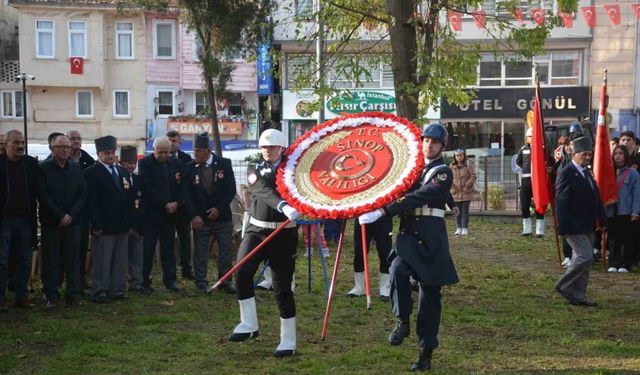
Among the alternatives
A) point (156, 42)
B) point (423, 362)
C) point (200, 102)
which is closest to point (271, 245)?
point (423, 362)

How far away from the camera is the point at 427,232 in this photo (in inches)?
294

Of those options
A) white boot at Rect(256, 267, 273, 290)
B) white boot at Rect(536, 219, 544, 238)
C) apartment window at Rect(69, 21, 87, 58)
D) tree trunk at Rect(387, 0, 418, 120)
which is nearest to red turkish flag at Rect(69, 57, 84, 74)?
apartment window at Rect(69, 21, 87, 58)

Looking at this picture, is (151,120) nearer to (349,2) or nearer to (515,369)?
(349,2)

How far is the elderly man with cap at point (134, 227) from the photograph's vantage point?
37.0 feet

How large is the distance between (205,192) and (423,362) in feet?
15.9

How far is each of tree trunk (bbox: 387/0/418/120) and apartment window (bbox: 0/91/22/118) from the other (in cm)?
3227

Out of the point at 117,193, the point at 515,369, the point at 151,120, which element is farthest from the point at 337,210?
the point at 151,120

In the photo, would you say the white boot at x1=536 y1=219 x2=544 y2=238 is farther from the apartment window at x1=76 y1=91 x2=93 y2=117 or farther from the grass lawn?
the apartment window at x1=76 y1=91 x2=93 y2=117

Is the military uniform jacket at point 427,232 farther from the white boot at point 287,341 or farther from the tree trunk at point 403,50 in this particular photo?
the tree trunk at point 403,50

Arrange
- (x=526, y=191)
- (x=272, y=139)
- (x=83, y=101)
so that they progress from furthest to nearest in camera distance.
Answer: (x=83, y=101) < (x=526, y=191) < (x=272, y=139)

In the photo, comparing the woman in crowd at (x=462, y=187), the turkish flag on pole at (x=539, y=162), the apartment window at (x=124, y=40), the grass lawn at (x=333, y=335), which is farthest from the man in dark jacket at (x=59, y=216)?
→ the apartment window at (x=124, y=40)

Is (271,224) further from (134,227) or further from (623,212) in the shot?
(623,212)

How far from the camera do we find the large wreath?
753 centimetres

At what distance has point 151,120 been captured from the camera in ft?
133
